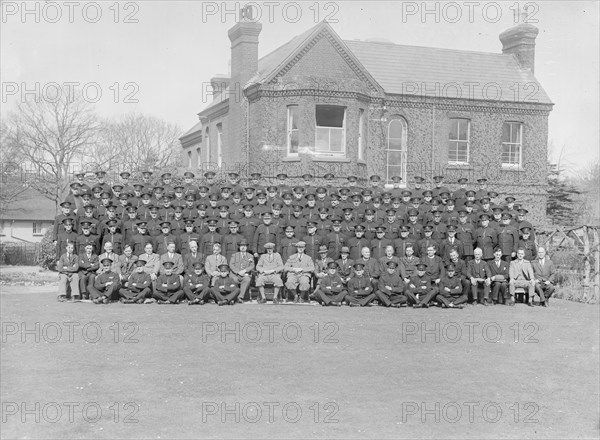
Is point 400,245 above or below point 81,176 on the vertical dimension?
below

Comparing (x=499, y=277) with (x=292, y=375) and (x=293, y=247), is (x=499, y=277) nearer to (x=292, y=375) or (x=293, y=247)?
(x=293, y=247)

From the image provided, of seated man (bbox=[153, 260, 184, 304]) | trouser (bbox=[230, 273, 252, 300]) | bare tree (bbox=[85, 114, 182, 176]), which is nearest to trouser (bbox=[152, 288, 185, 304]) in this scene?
seated man (bbox=[153, 260, 184, 304])

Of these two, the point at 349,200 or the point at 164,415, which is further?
the point at 349,200

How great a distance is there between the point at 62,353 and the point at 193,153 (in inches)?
1126

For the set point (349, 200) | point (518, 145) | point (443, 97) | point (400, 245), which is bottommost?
point (400, 245)

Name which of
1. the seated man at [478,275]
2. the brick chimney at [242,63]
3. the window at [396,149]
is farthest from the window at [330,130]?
the seated man at [478,275]

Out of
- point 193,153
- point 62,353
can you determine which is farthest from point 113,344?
point 193,153

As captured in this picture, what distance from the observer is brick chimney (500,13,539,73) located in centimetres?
2939

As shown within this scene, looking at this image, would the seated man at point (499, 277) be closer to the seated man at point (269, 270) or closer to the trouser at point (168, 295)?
the seated man at point (269, 270)

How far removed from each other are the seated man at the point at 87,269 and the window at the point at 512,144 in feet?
60.9

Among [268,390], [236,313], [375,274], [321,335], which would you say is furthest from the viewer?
[375,274]

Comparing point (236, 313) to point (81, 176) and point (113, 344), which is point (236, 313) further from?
point (81, 176)

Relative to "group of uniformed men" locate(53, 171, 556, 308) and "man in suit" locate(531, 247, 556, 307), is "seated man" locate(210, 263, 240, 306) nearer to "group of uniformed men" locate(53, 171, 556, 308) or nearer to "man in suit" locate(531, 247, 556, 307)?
"group of uniformed men" locate(53, 171, 556, 308)

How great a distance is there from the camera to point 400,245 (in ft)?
53.0
